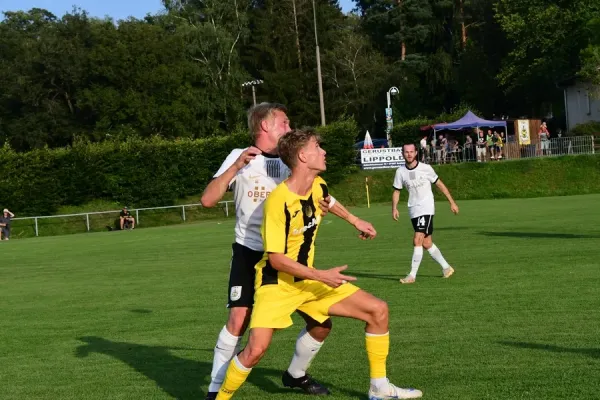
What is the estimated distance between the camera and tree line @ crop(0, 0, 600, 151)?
71188mm

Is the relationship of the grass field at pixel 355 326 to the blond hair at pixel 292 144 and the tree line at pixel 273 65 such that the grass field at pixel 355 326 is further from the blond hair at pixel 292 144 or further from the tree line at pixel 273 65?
the tree line at pixel 273 65

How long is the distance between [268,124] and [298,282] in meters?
1.19

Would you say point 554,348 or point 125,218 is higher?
point 554,348

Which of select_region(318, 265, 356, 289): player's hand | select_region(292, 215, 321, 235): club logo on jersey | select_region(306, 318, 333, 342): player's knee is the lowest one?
select_region(306, 318, 333, 342): player's knee

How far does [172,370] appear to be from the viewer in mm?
7922

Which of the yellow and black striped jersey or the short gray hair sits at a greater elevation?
the short gray hair

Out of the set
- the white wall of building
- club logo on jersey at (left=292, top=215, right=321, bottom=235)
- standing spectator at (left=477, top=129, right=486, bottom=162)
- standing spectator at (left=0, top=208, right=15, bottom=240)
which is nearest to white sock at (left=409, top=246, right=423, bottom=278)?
club logo on jersey at (left=292, top=215, right=321, bottom=235)

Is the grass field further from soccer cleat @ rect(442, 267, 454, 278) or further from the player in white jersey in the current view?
the player in white jersey

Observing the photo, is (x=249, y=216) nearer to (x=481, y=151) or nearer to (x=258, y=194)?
(x=258, y=194)

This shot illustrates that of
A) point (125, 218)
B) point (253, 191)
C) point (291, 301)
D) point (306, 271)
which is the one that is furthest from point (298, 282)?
point (125, 218)

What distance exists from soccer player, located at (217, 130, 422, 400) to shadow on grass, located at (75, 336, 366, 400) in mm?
729

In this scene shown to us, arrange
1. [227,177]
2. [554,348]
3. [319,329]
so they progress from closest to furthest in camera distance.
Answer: [227,177]
[319,329]
[554,348]

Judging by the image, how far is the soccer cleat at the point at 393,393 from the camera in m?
6.20

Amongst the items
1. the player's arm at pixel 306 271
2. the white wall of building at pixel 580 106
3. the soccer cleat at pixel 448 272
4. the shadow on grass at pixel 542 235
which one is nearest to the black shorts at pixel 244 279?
the player's arm at pixel 306 271
